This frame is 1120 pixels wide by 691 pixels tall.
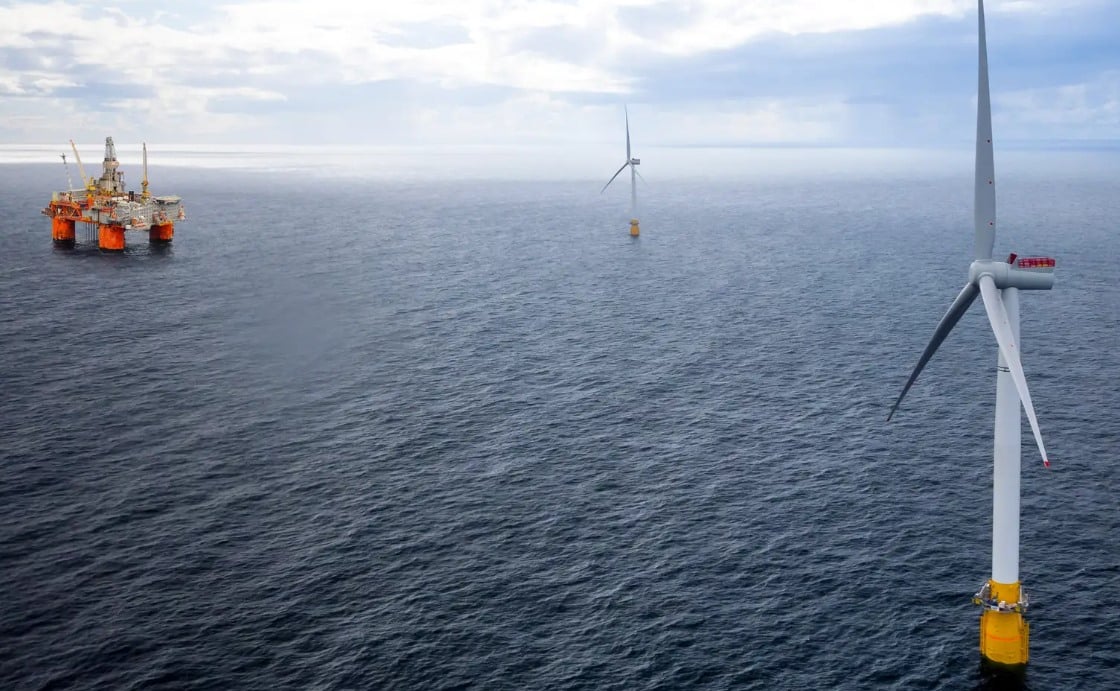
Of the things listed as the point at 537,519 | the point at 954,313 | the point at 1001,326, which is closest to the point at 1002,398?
the point at 1001,326

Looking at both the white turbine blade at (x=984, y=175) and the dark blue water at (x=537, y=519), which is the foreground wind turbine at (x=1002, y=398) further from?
the dark blue water at (x=537, y=519)

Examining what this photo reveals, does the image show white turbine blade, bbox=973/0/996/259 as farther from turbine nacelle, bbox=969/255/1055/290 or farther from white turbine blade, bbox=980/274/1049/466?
white turbine blade, bbox=980/274/1049/466

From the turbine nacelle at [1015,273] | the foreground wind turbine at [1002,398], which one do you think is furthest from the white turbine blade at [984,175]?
the turbine nacelle at [1015,273]

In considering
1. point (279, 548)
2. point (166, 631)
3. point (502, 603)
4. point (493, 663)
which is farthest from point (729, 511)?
point (166, 631)

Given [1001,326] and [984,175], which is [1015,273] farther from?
[984,175]

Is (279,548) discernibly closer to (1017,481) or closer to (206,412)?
(206,412)

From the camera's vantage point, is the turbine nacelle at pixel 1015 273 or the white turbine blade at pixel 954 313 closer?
the turbine nacelle at pixel 1015 273

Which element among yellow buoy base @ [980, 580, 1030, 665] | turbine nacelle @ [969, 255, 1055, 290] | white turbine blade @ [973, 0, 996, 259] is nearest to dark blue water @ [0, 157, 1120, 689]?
yellow buoy base @ [980, 580, 1030, 665]
